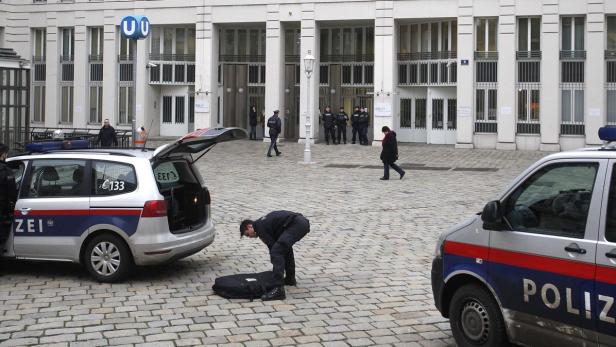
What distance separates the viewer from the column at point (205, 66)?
130 feet

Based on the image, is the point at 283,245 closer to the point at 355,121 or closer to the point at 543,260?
the point at 543,260

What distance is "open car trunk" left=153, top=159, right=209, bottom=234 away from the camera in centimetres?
898

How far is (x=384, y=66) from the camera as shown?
36.8 metres

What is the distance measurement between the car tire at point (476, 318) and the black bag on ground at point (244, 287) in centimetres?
258

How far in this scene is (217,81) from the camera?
4097cm

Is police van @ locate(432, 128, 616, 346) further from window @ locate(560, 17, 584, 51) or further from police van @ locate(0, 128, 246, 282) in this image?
window @ locate(560, 17, 584, 51)

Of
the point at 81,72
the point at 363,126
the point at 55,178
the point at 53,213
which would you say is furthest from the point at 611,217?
the point at 81,72

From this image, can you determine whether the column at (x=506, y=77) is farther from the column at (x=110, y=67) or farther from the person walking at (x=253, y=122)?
the column at (x=110, y=67)

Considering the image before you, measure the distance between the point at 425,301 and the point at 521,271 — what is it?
2722 mm

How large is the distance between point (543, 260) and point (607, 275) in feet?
1.80

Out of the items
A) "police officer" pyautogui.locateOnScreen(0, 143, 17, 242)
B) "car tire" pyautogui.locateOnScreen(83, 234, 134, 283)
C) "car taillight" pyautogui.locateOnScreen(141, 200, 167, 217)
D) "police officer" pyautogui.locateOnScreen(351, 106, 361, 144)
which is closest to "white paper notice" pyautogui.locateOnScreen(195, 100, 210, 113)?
"police officer" pyautogui.locateOnScreen(351, 106, 361, 144)

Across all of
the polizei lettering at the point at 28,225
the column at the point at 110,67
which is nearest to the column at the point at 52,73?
the column at the point at 110,67

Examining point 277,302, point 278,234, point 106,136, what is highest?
point 106,136

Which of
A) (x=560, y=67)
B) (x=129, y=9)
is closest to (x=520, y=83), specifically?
(x=560, y=67)
